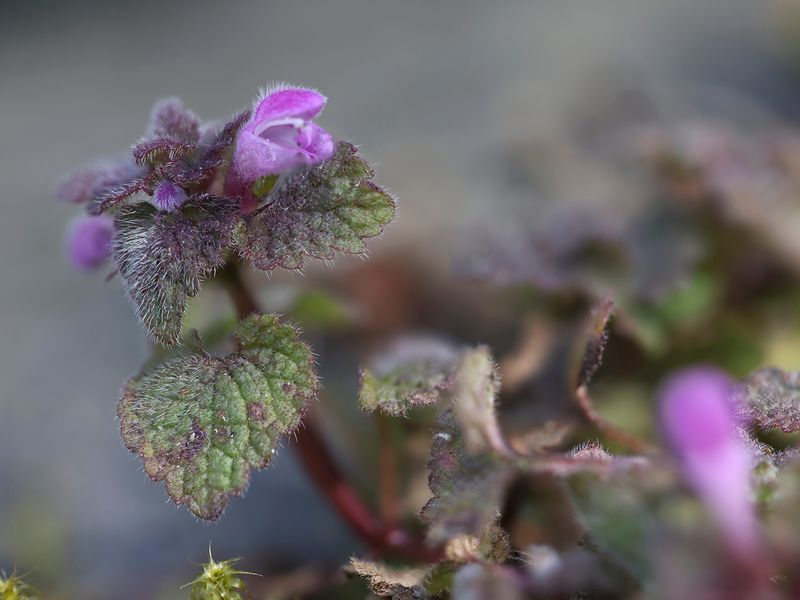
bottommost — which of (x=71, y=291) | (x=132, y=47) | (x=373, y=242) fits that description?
(x=373, y=242)

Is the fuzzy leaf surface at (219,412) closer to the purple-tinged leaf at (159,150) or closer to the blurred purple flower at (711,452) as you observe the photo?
the purple-tinged leaf at (159,150)

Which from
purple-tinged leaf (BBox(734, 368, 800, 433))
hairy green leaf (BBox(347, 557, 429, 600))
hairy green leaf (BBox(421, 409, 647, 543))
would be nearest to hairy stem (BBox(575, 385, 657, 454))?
purple-tinged leaf (BBox(734, 368, 800, 433))

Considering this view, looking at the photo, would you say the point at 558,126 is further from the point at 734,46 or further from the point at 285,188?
the point at 285,188

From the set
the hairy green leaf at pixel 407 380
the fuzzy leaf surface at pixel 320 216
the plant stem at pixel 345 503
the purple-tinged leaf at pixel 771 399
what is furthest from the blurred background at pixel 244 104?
→ the purple-tinged leaf at pixel 771 399

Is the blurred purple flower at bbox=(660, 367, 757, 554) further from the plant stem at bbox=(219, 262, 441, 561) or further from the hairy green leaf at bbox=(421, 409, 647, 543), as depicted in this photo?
the plant stem at bbox=(219, 262, 441, 561)

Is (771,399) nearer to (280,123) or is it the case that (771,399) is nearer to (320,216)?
(320,216)

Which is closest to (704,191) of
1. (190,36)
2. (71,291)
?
(71,291)
